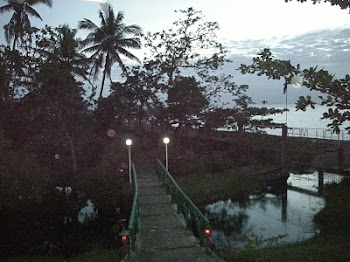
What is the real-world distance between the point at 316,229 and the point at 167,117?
1899 centimetres

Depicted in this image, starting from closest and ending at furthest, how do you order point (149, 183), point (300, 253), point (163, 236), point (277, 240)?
point (163, 236) < point (300, 253) < point (277, 240) < point (149, 183)

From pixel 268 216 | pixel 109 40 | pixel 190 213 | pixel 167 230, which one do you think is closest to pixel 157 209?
pixel 190 213

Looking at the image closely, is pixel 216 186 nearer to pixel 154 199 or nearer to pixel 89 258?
pixel 154 199

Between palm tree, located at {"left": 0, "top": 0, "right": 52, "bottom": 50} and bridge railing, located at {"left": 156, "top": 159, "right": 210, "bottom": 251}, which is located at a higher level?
palm tree, located at {"left": 0, "top": 0, "right": 52, "bottom": 50}

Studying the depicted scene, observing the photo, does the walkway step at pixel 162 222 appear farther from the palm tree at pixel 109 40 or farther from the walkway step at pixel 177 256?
the palm tree at pixel 109 40

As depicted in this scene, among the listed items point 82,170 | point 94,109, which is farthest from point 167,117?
point 82,170

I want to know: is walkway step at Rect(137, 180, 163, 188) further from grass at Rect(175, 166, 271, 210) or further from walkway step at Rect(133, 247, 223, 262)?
walkway step at Rect(133, 247, 223, 262)

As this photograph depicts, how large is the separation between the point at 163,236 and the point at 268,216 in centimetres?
1162

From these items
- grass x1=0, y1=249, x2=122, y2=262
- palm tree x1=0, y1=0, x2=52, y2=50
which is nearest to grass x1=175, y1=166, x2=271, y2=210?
grass x1=0, y1=249, x2=122, y2=262

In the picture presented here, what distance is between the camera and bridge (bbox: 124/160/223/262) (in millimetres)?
10844

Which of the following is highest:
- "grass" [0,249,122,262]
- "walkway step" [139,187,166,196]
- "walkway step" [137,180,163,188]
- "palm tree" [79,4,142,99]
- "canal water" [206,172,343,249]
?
"palm tree" [79,4,142,99]

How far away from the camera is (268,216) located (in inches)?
886

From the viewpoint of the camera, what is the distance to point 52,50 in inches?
1129

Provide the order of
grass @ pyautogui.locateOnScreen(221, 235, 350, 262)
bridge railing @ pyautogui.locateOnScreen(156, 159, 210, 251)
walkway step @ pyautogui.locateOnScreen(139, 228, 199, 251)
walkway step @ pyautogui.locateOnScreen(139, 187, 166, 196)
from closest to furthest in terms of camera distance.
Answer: bridge railing @ pyautogui.locateOnScreen(156, 159, 210, 251) → walkway step @ pyautogui.locateOnScreen(139, 228, 199, 251) → grass @ pyautogui.locateOnScreen(221, 235, 350, 262) → walkway step @ pyautogui.locateOnScreen(139, 187, 166, 196)
